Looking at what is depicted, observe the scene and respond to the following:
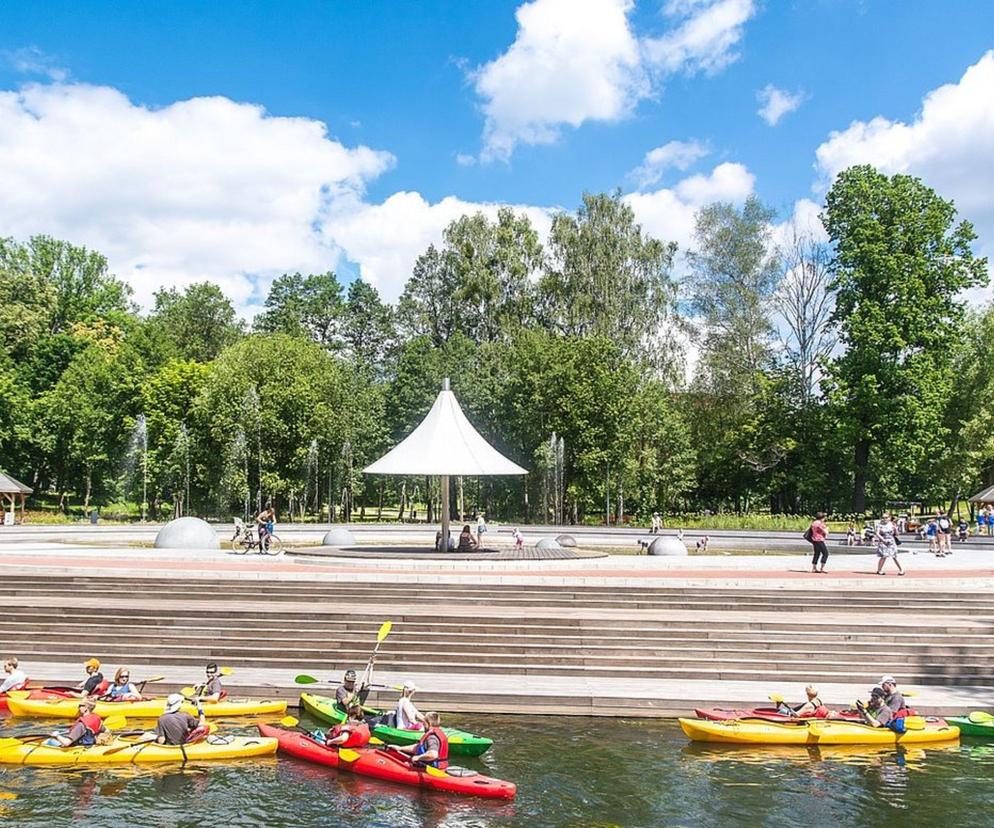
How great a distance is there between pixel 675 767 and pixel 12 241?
260 ft

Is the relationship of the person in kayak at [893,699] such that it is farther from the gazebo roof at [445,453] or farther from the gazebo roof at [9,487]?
the gazebo roof at [9,487]

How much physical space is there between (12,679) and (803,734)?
42.0 ft

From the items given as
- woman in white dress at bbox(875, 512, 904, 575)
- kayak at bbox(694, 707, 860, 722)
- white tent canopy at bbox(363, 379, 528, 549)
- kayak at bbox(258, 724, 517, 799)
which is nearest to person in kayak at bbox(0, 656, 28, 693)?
kayak at bbox(258, 724, 517, 799)

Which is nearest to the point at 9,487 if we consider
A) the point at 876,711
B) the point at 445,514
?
the point at 445,514

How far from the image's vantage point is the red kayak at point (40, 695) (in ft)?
46.3

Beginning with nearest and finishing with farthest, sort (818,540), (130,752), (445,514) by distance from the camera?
(130,752) < (818,540) < (445,514)

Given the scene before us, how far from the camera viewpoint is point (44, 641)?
1739 cm

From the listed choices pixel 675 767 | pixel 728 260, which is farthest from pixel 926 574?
pixel 728 260

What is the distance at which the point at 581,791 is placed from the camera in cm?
1087

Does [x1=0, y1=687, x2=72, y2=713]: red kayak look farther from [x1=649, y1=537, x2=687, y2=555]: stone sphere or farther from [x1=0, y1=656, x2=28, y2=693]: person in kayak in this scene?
[x1=649, y1=537, x2=687, y2=555]: stone sphere

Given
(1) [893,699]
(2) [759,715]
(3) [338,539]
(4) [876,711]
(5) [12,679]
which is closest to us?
(1) [893,699]

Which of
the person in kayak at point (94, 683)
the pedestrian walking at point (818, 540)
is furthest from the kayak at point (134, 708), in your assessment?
the pedestrian walking at point (818, 540)

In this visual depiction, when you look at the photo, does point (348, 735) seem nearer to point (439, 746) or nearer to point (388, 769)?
point (388, 769)

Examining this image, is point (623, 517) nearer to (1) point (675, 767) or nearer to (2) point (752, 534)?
(2) point (752, 534)
